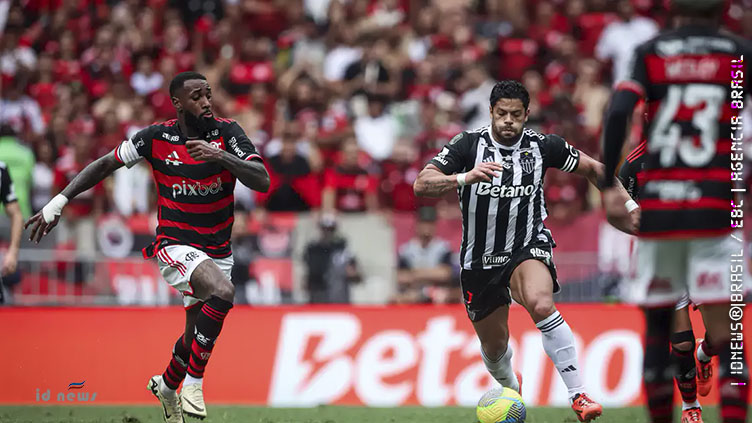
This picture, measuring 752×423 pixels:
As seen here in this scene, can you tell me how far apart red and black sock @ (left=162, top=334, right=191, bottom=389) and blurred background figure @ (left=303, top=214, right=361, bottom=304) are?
5.61 metres

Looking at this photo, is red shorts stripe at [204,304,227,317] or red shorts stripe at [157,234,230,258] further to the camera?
red shorts stripe at [157,234,230,258]

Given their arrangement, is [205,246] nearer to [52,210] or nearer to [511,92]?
[52,210]

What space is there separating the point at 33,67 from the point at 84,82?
1103 millimetres

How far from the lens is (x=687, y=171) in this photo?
20.1ft

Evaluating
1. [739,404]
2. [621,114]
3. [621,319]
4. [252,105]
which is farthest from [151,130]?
[252,105]

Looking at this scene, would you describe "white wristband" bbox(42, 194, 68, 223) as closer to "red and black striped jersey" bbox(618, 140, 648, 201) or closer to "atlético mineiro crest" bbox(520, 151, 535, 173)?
Result: "atlético mineiro crest" bbox(520, 151, 535, 173)

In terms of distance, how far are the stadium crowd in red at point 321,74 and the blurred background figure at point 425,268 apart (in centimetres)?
88

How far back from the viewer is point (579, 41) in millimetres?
20125

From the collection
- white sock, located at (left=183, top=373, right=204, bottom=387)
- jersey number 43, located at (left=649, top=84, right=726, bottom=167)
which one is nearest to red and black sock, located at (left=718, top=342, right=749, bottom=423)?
jersey number 43, located at (left=649, top=84, right=726, bottom=167)

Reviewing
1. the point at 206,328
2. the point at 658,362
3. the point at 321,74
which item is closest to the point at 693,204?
the point at 658,362

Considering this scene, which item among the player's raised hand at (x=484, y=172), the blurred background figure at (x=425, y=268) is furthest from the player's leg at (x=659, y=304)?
the blurred background figure at (x=425, y=268)

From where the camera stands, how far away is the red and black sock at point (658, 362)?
6.22m

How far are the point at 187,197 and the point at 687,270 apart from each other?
4.49m

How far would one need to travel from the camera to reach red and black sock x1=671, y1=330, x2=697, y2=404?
8570 millimetres
